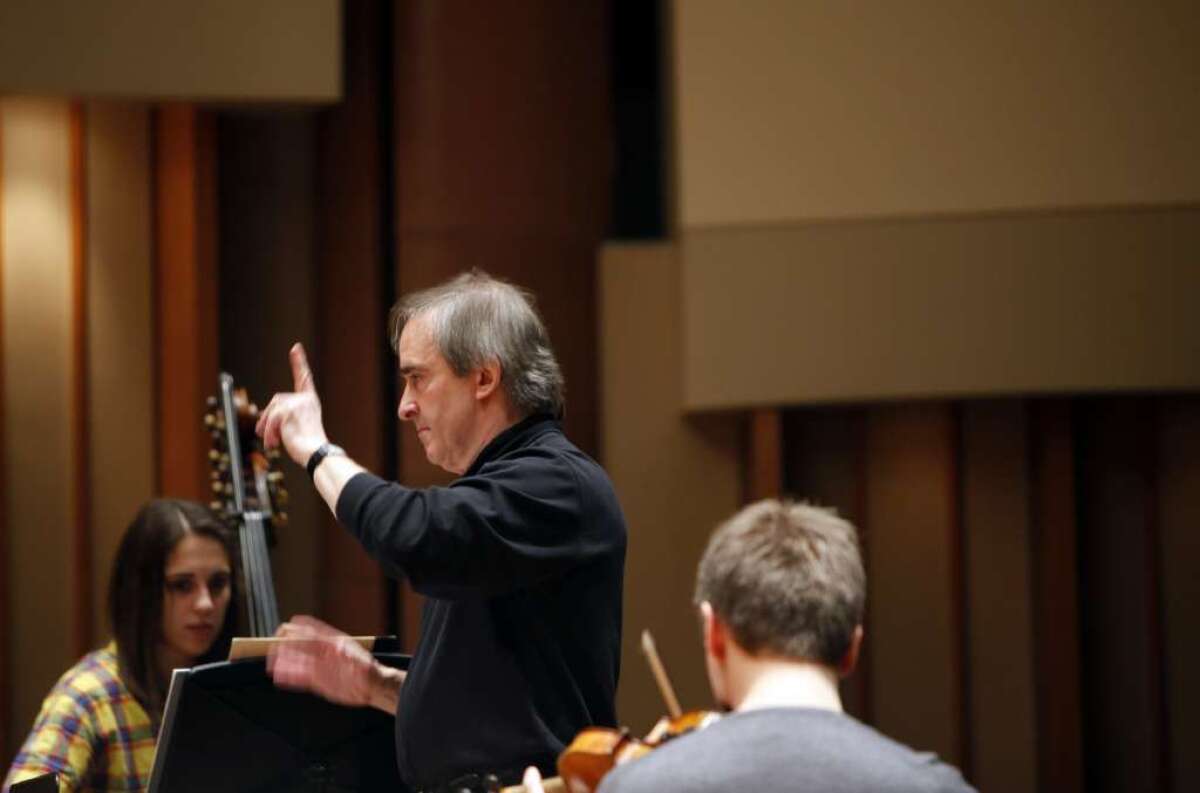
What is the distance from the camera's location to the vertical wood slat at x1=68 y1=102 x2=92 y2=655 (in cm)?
509

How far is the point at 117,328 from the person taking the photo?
5219 mm

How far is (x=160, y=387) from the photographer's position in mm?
5230

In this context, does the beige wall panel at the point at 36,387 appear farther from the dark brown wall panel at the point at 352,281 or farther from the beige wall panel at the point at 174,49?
the dark brown wall panel at the point at 352,281

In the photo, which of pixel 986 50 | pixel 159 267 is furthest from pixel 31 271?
pixel 986 50

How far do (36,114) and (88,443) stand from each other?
98 centimetres

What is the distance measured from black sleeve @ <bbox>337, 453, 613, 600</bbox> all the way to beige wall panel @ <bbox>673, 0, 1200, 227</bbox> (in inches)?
103

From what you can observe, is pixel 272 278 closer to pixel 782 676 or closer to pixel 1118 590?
pixel 1118 590

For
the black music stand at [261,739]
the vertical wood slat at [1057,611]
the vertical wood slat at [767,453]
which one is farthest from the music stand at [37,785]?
the vertical wood slat at [1057,611]

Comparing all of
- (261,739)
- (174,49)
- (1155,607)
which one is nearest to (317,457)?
(261,739)

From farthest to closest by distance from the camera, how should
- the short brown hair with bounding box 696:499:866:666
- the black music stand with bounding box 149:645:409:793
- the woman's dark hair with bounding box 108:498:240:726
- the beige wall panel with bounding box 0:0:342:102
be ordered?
the beige wall panel with bounding box 0:0:342:102 < the woman's dark hair with bounding box 108:498:240:726 < the black music stand with bounding box 149:645:409:793 < the short brown hair with bounding box 696:499:866:666

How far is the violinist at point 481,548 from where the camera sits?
236 centimetres

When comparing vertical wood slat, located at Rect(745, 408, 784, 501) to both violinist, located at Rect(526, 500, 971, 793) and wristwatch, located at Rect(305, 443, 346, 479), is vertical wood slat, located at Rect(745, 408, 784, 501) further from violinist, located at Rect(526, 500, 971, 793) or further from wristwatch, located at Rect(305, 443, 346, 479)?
violinist, located at Rect(526, 500, 971, 793)

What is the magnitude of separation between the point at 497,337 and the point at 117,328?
2.91m

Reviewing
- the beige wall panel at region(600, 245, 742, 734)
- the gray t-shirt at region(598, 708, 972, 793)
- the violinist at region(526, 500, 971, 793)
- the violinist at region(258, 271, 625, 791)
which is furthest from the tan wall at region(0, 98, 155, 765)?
the gray t-shirt at region(598, 708, 972, 793)
